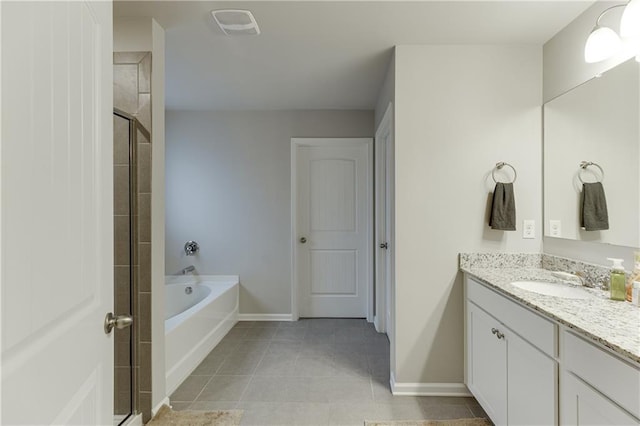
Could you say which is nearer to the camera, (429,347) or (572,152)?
(572,152)

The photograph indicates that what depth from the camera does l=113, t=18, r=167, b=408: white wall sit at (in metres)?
2.02

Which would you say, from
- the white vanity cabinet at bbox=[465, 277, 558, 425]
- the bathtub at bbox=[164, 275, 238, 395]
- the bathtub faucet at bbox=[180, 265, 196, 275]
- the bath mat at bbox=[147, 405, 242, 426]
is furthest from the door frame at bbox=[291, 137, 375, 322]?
the bath mat at bbox=[147, 405, 242, 426]

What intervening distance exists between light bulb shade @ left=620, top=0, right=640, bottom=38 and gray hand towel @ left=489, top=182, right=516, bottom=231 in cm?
93

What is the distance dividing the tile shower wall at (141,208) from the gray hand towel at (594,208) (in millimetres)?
2415

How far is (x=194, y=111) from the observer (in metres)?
A: 3.92

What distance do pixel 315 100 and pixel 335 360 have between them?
2431 millimetres

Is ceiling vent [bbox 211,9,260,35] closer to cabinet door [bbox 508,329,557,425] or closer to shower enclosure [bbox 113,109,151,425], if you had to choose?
shower enclosure [bbox 113,109,151,425]

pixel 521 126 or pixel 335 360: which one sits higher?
pixel 521 126

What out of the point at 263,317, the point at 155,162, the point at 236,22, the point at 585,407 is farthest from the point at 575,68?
the point at 263,317

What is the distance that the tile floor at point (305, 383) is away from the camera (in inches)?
84.3

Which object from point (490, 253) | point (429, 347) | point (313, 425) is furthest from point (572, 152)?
point (313, 425)

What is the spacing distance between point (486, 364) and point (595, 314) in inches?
31.9

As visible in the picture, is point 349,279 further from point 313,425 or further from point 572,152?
point 572,152

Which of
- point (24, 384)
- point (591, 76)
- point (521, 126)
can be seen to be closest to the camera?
point (24, 384)
